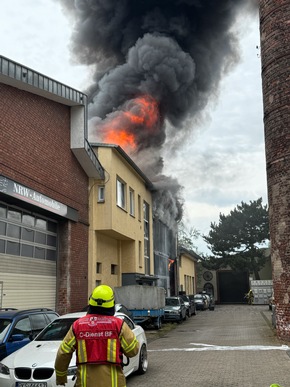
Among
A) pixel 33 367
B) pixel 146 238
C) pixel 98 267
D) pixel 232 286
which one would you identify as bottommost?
pixel 33 367

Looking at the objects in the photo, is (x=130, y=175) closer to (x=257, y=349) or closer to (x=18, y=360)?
(x=257, y=349)

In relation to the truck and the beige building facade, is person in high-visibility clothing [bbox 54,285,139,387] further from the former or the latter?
the truck

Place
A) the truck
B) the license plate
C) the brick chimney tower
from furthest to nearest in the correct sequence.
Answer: the truck → the brick chimney tower → the license plate

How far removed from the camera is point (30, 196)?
14.4 m

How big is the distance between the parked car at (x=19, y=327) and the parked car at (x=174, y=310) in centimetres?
1572

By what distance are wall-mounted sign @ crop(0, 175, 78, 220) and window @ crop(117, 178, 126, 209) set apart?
5.04 m

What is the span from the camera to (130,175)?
25.1m

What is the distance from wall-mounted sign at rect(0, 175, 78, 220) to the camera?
13.0 m

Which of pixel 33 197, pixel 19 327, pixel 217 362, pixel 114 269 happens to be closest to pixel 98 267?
pixel 114 269

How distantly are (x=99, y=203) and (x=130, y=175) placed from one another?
16.0ft

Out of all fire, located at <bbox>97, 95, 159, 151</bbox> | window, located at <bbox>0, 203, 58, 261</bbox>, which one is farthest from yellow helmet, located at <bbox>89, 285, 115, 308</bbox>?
fire, located at <bbox>97, 95, 159, 151</bbox>

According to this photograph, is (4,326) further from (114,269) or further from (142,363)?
(114,269)

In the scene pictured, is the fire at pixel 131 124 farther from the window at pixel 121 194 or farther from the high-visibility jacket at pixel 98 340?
the high-visibility jacket at pixel 98 340

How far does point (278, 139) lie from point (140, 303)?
31.8ft
